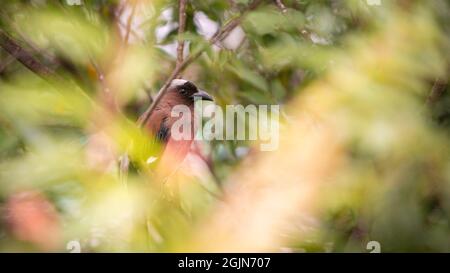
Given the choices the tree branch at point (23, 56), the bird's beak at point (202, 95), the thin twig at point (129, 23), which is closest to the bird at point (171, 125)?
the bird's beak at point (202, 95)

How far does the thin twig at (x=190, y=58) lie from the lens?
1.39 meters

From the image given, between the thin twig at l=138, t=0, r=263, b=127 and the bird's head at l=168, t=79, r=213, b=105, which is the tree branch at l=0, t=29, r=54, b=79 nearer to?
the thin twig at l=138, t=0, r=263, b=127

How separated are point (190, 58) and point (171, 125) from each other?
0.77 feet

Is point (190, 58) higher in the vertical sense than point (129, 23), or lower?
lower

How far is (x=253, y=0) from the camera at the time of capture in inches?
59.7

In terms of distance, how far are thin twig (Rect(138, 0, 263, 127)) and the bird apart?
3cm

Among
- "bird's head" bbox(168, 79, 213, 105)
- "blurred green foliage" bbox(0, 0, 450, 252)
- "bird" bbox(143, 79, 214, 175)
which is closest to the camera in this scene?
"blurred green foliage" bbox(0, 0, 450, 252)

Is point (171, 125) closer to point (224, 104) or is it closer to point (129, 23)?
point (224, 104)

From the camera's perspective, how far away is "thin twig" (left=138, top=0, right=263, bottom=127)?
4.58ft

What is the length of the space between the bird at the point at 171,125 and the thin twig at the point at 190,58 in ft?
0.08

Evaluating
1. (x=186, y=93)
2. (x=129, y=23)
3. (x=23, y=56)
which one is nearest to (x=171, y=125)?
(x=186, y=93)

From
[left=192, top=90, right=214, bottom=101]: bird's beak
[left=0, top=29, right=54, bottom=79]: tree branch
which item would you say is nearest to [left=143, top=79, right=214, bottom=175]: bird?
[left=192, top=90, right=214, bottom=101]: bird's beak

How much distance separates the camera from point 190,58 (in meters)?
1.40
